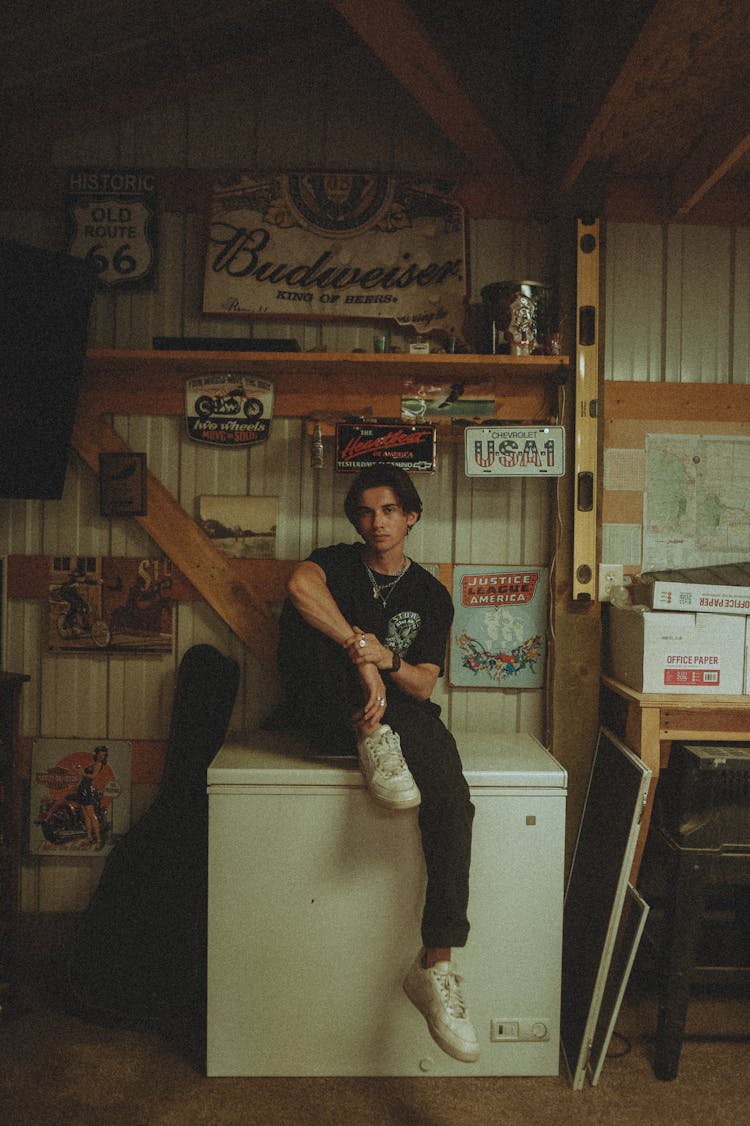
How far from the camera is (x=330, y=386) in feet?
8.11

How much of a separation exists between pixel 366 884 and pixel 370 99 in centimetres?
255

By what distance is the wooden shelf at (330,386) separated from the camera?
243 centimetres

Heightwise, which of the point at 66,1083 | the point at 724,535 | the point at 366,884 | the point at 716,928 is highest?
the point at 724,535

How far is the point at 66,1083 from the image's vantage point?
194cm

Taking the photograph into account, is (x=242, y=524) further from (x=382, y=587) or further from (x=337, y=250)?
(x=337, y=250)

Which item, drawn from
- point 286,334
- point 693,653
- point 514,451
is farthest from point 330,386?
point 693,653

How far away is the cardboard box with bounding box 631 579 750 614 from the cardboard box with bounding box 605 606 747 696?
0.02 meters

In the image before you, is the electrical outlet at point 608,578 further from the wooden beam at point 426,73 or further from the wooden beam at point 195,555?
the wooden beam at point 426,73

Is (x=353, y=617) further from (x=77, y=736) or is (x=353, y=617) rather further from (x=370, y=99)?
(x=370, y=99)

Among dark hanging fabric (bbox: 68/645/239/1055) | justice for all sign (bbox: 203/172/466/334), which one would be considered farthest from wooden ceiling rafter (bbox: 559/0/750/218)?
dark hanging fabric (bbox: 68/645/239/1055)

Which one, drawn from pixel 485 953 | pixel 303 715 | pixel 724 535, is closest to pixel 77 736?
pixel 303 715

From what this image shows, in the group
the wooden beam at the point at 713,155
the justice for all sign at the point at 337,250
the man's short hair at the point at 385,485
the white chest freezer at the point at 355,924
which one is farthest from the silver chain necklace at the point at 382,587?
the wooden beam at the point at 713,155

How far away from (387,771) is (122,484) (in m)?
1.37

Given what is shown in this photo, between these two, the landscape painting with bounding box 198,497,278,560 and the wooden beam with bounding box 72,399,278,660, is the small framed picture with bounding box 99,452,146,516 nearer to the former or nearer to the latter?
the wooden beam with bounding box 72,399,278,660
